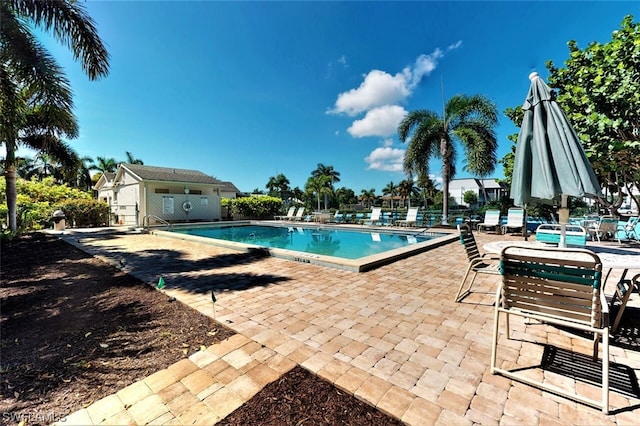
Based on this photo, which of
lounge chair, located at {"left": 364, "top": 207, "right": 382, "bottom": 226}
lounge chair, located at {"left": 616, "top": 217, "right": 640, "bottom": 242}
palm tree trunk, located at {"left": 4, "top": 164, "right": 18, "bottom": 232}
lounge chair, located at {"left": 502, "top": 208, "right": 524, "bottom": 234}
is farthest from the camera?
lounge chair, located at {"left": 364, "top": 207, "right": 382, "bottom": 226}

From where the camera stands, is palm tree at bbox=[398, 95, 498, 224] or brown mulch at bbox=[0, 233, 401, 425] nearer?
brown mulch at bbox=[0, 233, 401, 425]

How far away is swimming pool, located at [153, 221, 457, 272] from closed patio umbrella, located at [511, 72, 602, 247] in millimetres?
3343

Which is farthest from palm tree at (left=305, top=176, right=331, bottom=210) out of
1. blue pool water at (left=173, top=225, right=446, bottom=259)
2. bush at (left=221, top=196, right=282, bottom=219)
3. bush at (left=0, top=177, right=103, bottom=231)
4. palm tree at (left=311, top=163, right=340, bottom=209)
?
bush at (left=0, top=177, right=103, bottom=231)

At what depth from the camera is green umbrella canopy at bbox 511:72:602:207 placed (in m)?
2.89

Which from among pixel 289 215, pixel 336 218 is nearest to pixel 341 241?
pixel 336 218

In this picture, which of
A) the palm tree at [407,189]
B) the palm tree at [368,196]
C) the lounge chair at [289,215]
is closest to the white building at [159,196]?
the lounge chair at [289,215]

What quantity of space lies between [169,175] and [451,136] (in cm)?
1990

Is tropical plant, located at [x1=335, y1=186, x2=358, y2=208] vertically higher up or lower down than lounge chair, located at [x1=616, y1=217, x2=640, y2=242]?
higher up

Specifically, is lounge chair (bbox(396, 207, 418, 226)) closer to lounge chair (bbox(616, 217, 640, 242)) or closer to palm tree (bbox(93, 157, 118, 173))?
lounge chair (bbox(616, 217, 640, 242))

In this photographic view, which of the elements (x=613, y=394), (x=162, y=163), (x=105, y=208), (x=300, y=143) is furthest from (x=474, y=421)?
(x=300, y=143)

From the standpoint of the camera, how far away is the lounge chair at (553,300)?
74.6 inches

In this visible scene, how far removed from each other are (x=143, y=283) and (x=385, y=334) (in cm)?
452

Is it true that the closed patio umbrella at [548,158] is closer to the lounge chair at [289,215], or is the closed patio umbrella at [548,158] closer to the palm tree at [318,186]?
the lounge chair at [289,215]

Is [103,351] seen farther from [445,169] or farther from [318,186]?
[318,186]
